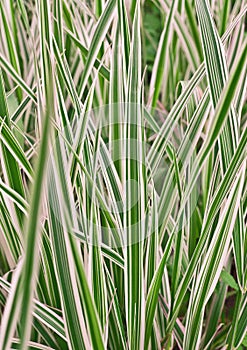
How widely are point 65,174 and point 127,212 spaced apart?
0.09 meters

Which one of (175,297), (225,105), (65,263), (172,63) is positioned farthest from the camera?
(172,63)

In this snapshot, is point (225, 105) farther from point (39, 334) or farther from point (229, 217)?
point (39, 334)

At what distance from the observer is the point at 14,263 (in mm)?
832

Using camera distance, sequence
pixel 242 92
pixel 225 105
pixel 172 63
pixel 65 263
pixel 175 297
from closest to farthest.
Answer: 1. pixel 225 105
2. pixel 65 263
3. pixel 175 297
4. pixel 242 92
5. pixel 172 63

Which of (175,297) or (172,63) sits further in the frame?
(172,63)

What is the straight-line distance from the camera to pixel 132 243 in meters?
0.66

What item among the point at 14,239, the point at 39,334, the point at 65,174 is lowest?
the point at 39,334

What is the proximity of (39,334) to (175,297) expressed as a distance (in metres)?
0.21

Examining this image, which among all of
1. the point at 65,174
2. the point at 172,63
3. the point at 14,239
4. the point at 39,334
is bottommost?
the point at 39,334

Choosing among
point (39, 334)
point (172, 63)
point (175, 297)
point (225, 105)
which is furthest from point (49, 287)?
point (172, 63)

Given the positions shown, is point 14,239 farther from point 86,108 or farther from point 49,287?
point 86,108

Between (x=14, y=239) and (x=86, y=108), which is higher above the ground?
(x=86, y=108)

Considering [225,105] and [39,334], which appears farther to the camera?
[39,334]

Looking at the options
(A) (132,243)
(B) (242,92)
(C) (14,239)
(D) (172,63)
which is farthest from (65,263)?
(D) (172,63)
